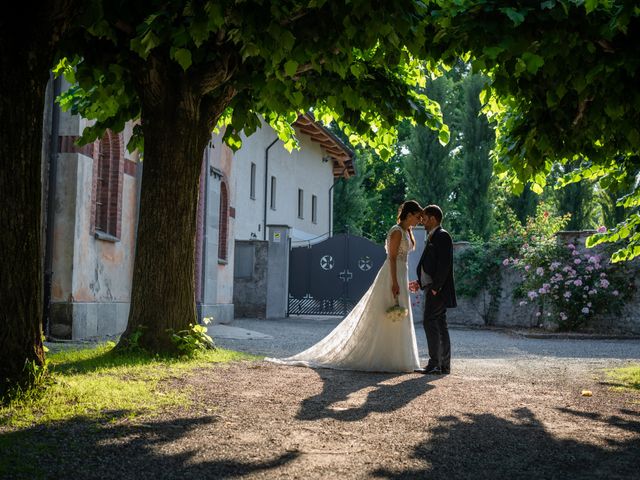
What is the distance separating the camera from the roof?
103 ft

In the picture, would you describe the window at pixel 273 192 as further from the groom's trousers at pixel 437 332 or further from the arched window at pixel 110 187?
the groom's trousers at pixel 437 332

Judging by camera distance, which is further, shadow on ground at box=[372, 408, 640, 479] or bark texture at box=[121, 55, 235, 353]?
bark texture at box=[121, 55, 235, 353]

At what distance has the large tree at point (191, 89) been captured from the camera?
6.77 m

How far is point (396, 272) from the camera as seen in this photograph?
9398 millimetres

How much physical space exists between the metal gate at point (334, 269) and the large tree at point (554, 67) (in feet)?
49.0

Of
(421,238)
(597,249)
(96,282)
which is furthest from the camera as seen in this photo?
(421,238)

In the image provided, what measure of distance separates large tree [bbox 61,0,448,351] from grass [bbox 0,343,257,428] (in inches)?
23.3

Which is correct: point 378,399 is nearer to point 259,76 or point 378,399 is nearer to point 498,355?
point 259,76

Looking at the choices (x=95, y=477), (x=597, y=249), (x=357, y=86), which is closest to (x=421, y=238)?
(x=597, y=249)

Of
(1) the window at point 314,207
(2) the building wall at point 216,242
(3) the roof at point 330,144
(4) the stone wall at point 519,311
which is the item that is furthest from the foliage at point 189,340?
(1) the window at point 314,207

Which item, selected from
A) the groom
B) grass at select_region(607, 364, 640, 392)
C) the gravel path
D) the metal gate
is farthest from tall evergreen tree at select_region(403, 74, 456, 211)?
the gravel path

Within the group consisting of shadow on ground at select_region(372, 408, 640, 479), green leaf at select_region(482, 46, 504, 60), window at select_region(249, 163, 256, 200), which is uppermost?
window at select_region(249, 163, 256, 200)

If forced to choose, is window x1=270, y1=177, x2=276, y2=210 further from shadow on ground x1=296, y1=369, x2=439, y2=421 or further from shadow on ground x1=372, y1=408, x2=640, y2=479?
shadow on ground x1=372, y1=408, x2=640, y2=479

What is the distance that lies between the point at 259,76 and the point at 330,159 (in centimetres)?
3102
